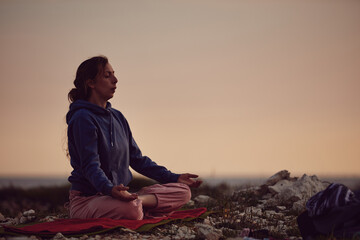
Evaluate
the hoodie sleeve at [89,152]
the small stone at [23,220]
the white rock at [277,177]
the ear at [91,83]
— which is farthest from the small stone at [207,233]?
the white rock at [277,177]

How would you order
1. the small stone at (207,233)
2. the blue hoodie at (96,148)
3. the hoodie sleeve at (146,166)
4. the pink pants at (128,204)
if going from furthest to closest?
the hoodie sleeve at (146,166), the pink pants at (128,204), the blue hoodie at (96,148), the small stone at (207,233)

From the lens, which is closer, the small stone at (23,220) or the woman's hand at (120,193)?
the woman's hand at (120,193)

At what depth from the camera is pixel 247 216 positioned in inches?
277

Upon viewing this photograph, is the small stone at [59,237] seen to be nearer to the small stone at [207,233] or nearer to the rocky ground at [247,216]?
the rocky ground at [247,216]

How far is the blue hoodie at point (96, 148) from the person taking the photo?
566 cm

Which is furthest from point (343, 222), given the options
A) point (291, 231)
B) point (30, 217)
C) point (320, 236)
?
point (30, 217)

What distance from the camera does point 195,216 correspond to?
6.43 m

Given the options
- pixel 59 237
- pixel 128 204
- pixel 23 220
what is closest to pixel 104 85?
pixel 128 204

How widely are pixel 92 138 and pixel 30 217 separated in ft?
8.90

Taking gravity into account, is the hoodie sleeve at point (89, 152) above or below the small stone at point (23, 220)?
above

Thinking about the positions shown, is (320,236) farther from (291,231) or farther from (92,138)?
(92,138)

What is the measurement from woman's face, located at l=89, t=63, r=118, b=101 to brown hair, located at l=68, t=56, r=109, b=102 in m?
0.07

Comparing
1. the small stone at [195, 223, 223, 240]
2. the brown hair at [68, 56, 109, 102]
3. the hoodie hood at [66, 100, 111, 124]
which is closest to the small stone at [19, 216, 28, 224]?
the hoodie hood at [66, 100, 111, 124]

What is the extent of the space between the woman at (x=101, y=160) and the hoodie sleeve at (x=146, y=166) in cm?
23
